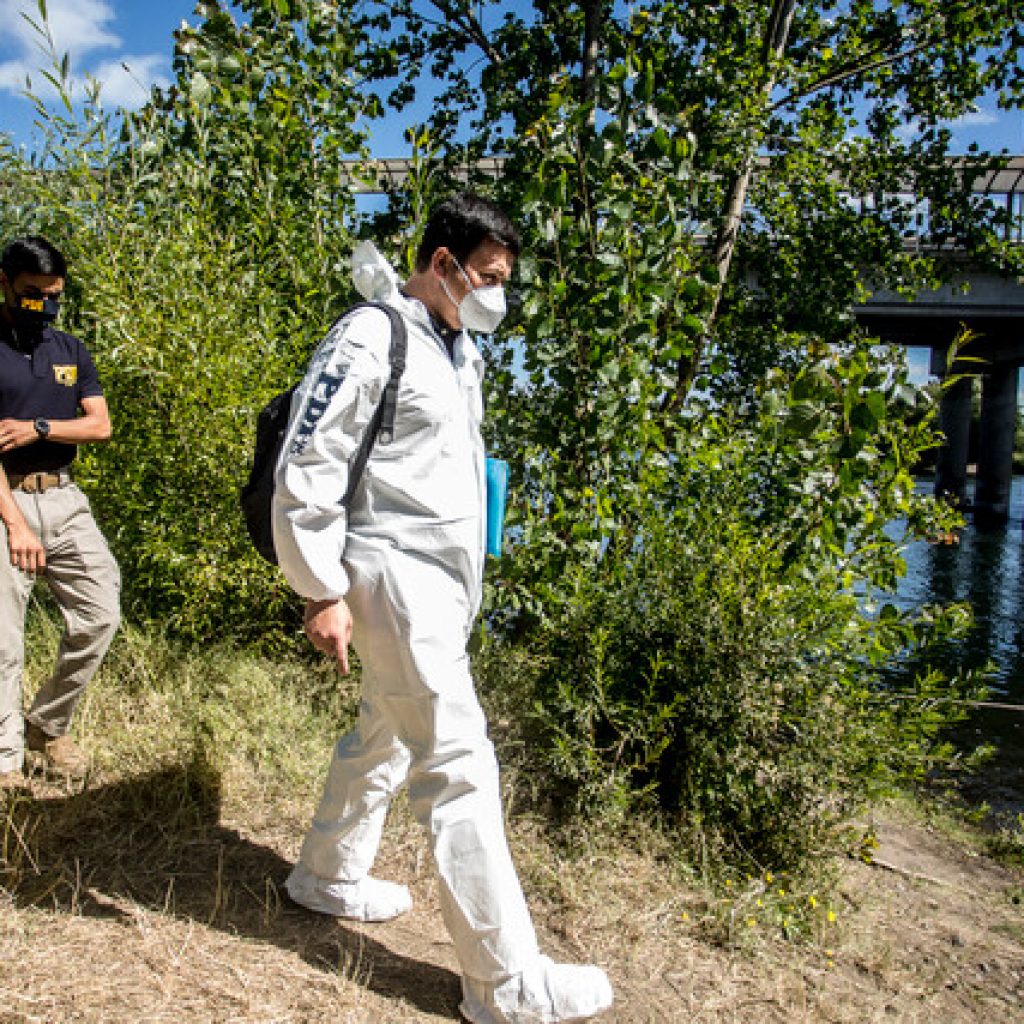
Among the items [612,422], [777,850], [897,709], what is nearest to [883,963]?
[777,850]

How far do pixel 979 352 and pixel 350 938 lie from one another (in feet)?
117

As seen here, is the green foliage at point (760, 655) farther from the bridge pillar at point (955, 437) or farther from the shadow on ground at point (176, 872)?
the bridge pillar at point (955, 437)

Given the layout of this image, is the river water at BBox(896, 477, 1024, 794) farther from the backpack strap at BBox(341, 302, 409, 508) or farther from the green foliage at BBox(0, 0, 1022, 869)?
the backpack strap at BBox(341, 302, 409, 508)

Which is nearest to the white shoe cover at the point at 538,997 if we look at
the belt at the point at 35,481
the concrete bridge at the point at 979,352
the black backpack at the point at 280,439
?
the black backpack at the point at 280,439

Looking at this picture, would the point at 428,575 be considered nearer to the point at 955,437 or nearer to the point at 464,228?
the point at 464,228

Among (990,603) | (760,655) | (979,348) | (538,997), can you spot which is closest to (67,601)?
(538,997)

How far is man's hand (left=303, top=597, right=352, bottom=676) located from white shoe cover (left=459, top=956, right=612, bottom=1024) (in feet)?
3.07

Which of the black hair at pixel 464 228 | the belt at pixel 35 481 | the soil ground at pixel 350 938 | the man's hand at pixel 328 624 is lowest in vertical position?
the soil ground at pixel 350 938

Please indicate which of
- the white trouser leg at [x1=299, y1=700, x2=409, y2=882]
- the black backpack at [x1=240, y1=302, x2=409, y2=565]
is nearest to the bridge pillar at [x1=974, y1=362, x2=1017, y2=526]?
the white trouser leg at [x1=299, y1=700, x2=409, y2=882]

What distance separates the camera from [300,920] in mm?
2889

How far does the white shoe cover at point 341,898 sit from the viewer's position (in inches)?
114

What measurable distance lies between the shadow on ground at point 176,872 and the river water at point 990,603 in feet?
9.36

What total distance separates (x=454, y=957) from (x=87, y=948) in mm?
1035

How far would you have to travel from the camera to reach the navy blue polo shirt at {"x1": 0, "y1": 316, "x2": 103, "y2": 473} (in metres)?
3.38
